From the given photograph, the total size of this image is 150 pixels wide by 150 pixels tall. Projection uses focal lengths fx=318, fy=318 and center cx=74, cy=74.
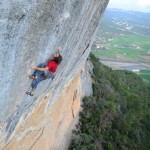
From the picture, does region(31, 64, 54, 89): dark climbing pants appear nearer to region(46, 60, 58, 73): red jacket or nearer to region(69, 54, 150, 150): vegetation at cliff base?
region(46, 60, 58, 73): red jacket

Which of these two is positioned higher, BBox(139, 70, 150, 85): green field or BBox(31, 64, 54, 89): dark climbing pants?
BBox(31, 64, 54, 89): dark climbing pants

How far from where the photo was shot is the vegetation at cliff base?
1001 inches

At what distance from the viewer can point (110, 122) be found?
1169 inches

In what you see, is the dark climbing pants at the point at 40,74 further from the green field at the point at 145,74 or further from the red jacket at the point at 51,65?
the green field at the point at 145,74

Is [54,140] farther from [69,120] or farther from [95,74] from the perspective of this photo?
[95,74]

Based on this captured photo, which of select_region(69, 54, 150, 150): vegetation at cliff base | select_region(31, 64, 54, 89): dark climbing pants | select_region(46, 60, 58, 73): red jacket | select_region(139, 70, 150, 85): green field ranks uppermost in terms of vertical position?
select_region(46, 60, 58, 73): red jacket

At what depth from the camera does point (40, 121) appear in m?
16.2

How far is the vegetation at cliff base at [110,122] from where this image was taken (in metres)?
25.4

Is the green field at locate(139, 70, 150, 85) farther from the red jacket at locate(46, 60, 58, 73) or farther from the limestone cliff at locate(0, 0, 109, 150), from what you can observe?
the red jacket at locate(46, 60, 58, 73)

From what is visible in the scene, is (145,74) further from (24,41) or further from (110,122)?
(24,41)

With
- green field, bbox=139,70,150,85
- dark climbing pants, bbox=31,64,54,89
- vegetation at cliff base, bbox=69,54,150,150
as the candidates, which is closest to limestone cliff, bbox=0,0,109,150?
dark climbing pants, bbox=31,64,54,89

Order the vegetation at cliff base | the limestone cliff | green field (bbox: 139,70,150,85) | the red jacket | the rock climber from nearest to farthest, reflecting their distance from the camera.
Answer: the limestone cliff → the rock climber → the red jacket → the vegetation at cliff base → green field (bbox: 139,70,150,85)

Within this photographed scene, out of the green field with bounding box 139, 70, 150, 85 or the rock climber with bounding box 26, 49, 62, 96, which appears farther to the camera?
the green field with bounding box 139, 70, 150, 85

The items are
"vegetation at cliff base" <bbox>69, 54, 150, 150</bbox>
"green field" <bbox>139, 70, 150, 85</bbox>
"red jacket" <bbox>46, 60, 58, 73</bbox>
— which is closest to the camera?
"red jacket" <bbox>46, 60, 58, 73</bbox>
